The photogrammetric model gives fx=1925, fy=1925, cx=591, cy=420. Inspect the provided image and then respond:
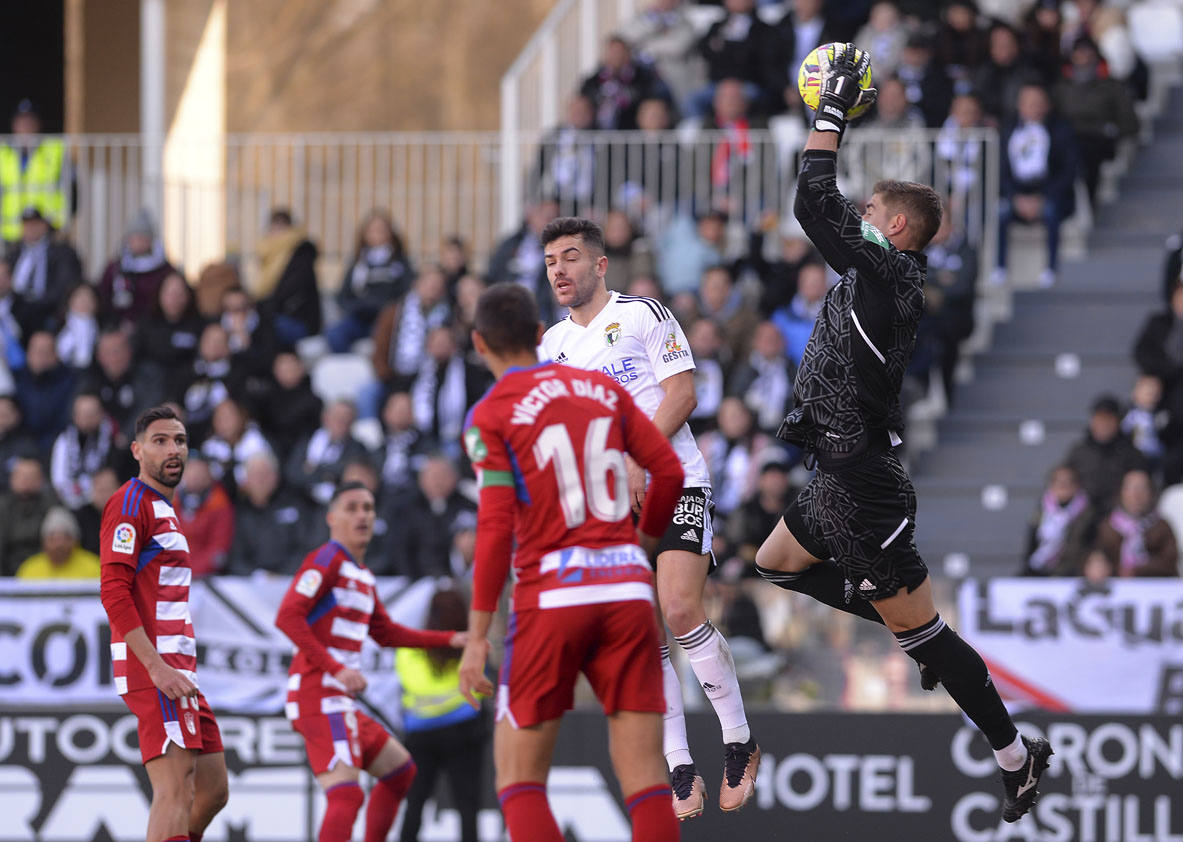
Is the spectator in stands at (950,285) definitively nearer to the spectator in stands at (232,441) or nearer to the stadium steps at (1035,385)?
the stadium steps at (1035,385)

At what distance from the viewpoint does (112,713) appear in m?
13.0

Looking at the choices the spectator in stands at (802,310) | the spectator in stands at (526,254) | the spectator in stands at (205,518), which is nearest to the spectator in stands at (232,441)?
the spectator in stands at (205,518)

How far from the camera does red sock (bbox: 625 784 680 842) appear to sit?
6.87 m

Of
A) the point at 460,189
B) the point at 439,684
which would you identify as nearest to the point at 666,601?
the point at 439,684

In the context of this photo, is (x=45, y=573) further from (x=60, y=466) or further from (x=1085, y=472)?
(x=1085, y=472)

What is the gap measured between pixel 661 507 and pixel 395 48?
23.5 meters

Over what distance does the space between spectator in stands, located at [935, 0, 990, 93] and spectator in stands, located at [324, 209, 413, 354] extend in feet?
17.1

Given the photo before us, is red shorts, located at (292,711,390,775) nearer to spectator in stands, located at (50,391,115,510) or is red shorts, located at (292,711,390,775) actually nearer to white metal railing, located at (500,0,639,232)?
spectator in stands, located at (50,391,115,510)

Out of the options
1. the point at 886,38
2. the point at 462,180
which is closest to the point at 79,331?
the point at 462,180

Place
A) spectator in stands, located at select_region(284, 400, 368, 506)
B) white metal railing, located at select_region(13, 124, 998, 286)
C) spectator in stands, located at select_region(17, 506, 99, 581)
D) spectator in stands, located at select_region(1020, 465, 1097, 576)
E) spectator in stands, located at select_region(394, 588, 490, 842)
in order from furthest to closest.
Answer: white metal railing, located at select_region(13, 124, 998, 286) → spectator in stands, located at select_region(284, 400, 368, 506) → spectator in stands, located at select_region(17, 506, 99, 581) → spectator in stands, located at select_region(1020, 465, 1097, 576) → spectator in stands, located at select_region(394, 588, 490, 842)

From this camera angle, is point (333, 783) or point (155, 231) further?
point (155, 231)

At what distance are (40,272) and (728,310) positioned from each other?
651 cm

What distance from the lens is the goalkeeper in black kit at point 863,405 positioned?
7625mm

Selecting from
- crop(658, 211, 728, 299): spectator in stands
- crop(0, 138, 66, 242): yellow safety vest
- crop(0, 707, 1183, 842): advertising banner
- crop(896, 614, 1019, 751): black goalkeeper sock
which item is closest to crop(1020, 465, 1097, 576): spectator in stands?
crop(0, 707, 1183, 842): advertising banner
